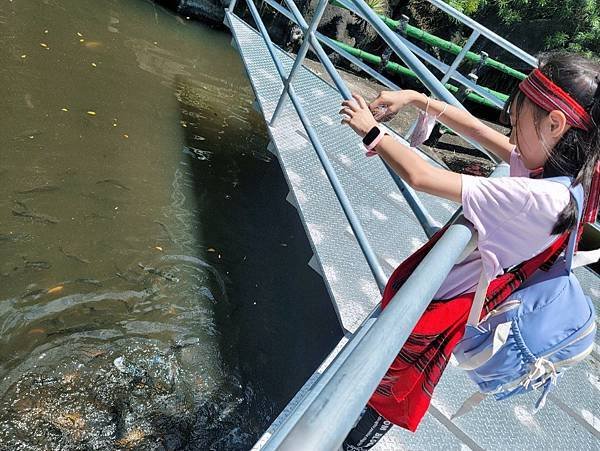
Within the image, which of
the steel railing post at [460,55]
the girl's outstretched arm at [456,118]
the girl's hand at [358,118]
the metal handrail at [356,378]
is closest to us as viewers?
the metal handrail at [356,378]

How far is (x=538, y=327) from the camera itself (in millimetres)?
1266

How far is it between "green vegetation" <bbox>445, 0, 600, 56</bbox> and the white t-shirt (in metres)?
10.0

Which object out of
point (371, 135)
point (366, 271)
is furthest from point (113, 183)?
point (371, 135)

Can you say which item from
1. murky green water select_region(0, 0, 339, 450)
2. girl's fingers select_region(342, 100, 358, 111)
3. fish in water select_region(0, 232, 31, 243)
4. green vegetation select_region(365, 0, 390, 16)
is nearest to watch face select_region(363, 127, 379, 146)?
girl's fingers select_region(342, 100, 358, 111)

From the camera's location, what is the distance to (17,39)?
4867 millimetres

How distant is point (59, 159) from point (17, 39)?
6.66 feet

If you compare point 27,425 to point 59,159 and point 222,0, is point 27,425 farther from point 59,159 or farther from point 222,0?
point 222,0

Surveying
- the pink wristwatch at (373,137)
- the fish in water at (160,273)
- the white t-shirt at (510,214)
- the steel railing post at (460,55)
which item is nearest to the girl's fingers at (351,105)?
the pink wristwatch at (373,137)

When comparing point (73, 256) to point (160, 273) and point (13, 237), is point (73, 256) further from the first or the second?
point (160, 273)

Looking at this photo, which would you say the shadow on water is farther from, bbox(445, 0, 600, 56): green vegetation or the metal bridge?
bbox(445, 0, 600, 56): green vegetation

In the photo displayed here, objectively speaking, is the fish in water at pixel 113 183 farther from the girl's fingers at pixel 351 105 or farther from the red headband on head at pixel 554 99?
the red headband on head at pixel 554 99

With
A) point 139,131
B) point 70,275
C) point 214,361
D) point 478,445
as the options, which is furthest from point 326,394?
point 139,131

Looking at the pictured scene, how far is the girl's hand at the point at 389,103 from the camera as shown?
67.4 inches

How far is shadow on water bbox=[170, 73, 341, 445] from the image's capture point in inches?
120
